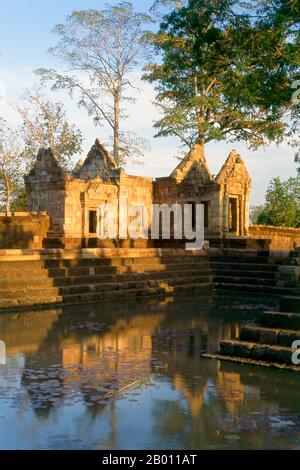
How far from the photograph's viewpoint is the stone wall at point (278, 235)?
966 inches

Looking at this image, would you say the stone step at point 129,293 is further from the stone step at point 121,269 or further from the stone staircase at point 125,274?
the stone step at point 121,269

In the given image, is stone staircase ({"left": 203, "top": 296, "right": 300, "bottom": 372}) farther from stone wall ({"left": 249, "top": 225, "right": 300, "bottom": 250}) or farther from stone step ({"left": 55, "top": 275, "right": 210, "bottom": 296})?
stone wall ({"left": 249, "top": 225, "right": 300, "bottom": 250})

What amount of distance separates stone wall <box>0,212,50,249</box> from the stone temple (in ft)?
5.86

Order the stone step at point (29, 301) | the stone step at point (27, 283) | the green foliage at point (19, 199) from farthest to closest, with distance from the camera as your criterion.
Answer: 1. the green foliage at point (19, 199)
2. the stone step at point (27, 283)
3. the stone step at point (29, 301)

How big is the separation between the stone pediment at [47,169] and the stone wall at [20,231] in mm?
3024

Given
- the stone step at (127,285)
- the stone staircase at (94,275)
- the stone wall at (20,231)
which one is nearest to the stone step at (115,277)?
the stone staircase at (94,275)

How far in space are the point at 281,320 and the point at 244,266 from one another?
429 inches

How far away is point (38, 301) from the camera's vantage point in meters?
12.1

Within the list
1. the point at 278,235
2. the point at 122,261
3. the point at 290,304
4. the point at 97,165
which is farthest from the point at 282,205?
the point at 290,304

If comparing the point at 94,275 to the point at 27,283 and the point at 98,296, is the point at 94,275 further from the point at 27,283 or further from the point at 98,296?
the point at 27,283

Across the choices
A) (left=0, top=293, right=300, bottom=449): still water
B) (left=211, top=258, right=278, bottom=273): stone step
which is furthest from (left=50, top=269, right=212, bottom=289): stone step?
(left=0, top=293, right=300, bottom=449): still water

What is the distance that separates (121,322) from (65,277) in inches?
148

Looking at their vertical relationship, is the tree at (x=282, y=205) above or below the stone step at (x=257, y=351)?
above

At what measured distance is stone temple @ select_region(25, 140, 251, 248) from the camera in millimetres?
23672
